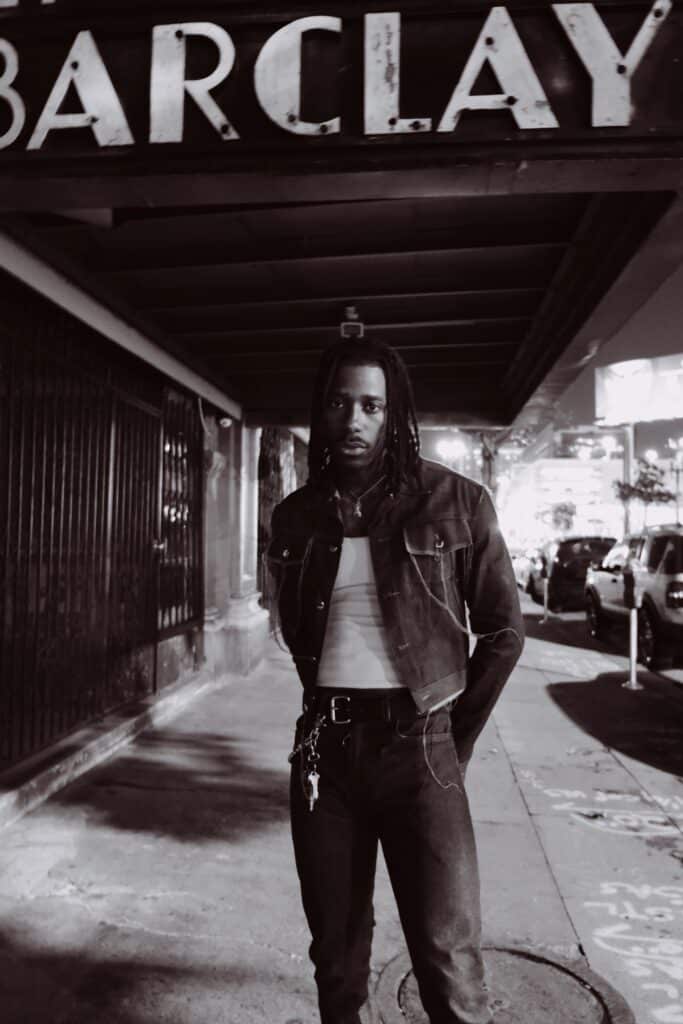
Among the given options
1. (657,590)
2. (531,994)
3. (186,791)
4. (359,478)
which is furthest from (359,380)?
(657,590)

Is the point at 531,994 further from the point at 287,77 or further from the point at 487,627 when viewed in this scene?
the point at 287,77

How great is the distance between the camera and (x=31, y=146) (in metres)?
3.04

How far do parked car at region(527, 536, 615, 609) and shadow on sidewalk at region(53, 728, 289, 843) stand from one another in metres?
11.8

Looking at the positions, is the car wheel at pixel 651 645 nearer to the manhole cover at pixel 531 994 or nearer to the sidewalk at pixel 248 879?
the sidewalk at pixel 248 879

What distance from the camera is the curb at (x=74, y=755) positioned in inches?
183

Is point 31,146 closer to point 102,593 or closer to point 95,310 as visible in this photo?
point 95,310

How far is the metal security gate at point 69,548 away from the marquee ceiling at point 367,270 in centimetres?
80

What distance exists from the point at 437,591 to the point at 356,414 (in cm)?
53

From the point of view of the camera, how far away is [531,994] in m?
2.91

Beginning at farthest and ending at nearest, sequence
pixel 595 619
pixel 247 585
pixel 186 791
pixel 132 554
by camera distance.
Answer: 1. pixel 595 619
2. pixel 247 585
3. pixel 132 554
4. pixel 186 791

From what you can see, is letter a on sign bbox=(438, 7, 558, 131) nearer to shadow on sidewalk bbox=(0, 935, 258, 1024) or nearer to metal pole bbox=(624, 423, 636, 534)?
shadow on sidewalk bbox=(0, 935, 258, 1024)

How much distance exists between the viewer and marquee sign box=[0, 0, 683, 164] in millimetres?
2859

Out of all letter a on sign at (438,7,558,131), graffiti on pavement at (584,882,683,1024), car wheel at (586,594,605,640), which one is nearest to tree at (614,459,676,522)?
car wheel at (586,594,605,640)

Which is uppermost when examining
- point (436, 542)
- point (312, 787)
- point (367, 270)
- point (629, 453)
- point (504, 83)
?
point (629, 453)
